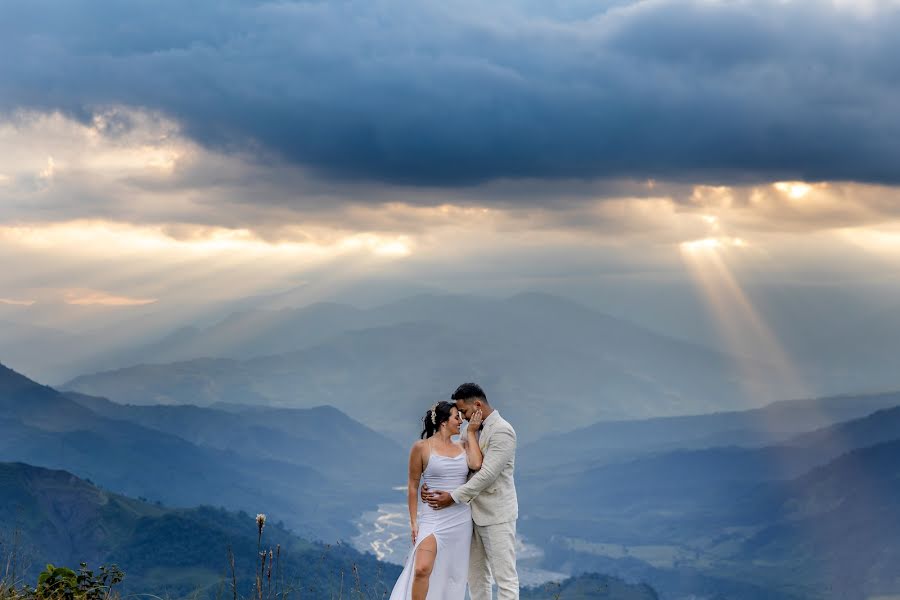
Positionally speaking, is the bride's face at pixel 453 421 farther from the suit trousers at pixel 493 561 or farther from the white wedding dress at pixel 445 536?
the suit trousers at pixel 493 561

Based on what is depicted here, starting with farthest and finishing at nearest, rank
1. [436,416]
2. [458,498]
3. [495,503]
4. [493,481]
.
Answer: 1. [495,503]
2. [436,416]
3. [493,481]
4. [458,498]

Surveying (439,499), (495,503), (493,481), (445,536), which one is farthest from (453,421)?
(445,536)

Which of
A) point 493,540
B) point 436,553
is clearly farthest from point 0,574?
point 493,540

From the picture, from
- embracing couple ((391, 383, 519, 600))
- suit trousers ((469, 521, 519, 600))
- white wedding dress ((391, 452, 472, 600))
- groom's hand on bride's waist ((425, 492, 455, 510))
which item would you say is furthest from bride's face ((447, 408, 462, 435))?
suit trousers ((469, 521, 519, 600))

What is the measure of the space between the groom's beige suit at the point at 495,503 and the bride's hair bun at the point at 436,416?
74 cm

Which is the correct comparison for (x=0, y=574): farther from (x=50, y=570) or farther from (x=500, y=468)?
(x=500, y=468)

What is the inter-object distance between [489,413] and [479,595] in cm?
338

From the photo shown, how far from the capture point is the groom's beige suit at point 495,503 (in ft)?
53.8

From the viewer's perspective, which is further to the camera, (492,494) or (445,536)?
(492,494)

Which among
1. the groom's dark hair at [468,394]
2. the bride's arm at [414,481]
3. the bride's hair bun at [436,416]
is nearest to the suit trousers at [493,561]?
the bride's arm at [414,481]

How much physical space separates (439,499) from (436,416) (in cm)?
142

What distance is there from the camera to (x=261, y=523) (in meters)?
11.2

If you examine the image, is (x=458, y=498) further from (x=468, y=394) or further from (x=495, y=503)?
(x=468, y=394)

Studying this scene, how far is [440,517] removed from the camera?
55.0ft
